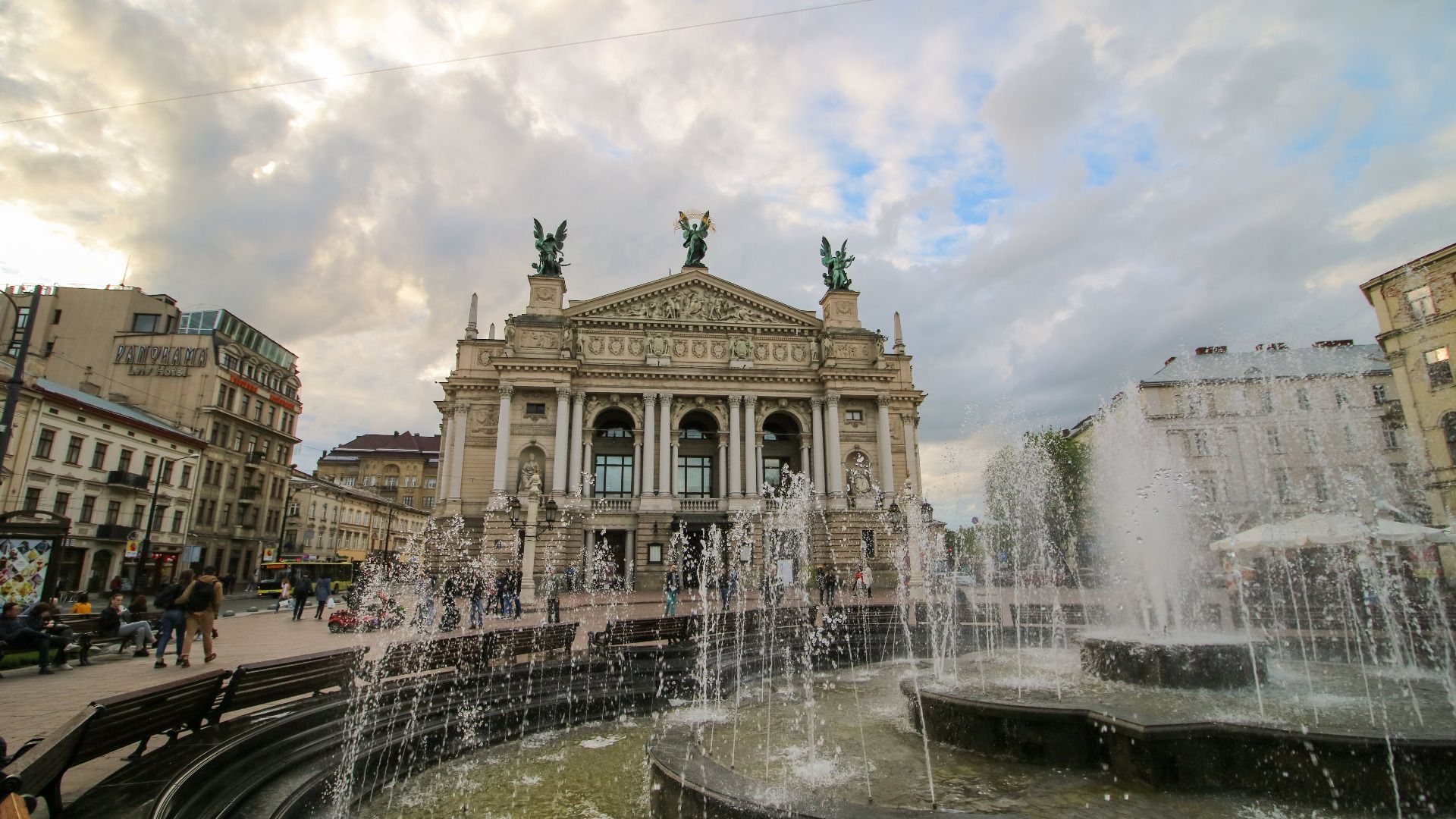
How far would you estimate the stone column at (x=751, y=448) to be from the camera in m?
38.1

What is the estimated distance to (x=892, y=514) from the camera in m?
37.0

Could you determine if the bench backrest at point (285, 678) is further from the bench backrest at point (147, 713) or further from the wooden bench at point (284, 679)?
the bench backrest at point (147, 713)

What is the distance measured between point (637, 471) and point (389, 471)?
5561cm

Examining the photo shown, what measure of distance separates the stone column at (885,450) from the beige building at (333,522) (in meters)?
41.9

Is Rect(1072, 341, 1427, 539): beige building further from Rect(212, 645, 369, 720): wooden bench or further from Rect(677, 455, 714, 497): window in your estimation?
Rect(212, 645, 369, 720): wooden bench

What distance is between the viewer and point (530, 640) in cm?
1098

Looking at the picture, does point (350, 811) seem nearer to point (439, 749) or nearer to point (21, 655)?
point (439, 749)

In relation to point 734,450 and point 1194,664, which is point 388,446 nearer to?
point 734,450

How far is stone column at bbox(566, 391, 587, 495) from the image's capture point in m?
37.0

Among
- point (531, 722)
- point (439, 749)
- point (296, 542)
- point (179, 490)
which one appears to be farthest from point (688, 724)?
point (296, 542)

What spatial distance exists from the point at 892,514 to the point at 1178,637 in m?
28.2

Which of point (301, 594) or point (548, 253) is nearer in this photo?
point (301, 594)

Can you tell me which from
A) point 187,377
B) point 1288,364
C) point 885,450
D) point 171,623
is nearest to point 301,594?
point 171,623

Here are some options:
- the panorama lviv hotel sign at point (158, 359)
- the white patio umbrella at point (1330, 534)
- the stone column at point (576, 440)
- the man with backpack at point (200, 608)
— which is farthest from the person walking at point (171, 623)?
the panorama lviv hotel sign at point (158, 359)
